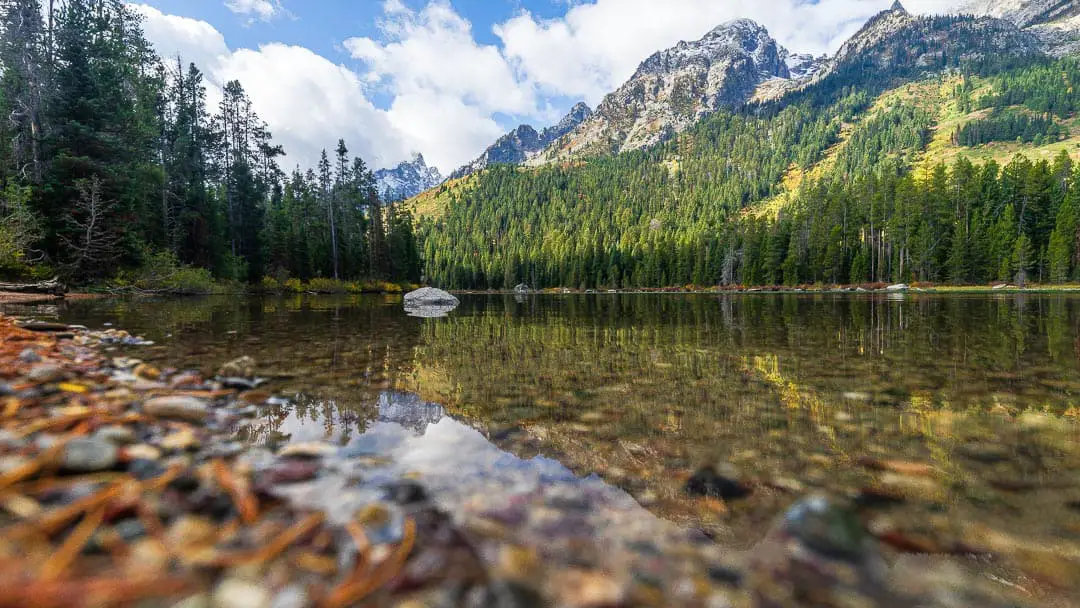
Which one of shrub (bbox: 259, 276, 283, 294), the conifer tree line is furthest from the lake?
shrub (bbox: 259, 276, 283, 294)

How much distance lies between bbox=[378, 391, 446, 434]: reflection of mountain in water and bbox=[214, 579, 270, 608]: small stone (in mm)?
2062

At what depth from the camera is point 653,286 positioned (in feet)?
314

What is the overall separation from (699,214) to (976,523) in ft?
488

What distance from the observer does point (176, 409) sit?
3289mm

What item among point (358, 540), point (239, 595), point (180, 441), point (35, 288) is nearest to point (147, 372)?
point (180, 441)

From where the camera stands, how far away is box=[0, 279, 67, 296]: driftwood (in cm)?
1400

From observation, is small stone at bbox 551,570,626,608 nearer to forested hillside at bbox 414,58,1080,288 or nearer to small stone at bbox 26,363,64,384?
small stone at bbox 26,363,64,384

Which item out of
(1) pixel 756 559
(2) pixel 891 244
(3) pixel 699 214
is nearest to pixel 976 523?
(1) pixel 756 559

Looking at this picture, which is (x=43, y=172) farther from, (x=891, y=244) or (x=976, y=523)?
(x=891, y=244)

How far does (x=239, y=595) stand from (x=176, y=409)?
8.64 ft

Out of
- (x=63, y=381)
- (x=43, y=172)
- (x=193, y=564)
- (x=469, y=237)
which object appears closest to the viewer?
(x=193, y=564)

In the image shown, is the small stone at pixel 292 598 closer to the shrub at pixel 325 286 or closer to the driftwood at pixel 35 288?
the driftwood at pixel 35 288

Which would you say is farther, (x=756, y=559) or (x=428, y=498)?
(x=428, y=498)

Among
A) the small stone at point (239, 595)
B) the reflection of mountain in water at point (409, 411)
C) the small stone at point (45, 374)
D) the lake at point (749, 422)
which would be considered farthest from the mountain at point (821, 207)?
the small stone at point (45, 374)
